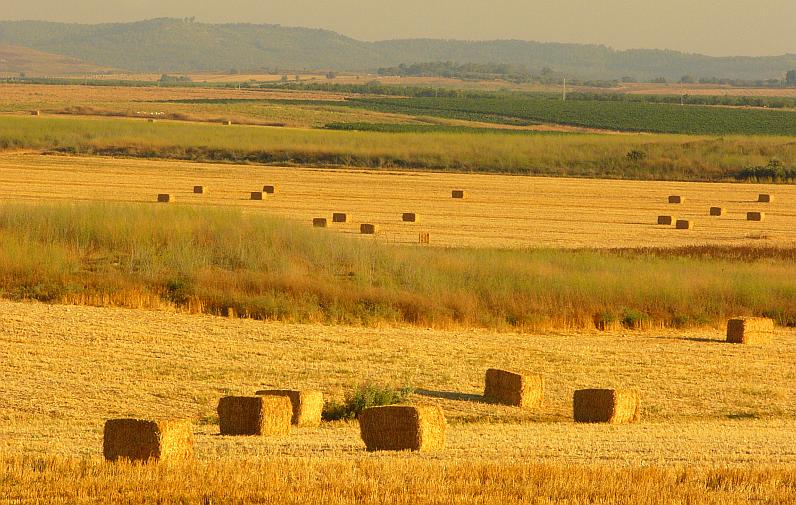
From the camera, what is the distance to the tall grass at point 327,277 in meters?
24.1

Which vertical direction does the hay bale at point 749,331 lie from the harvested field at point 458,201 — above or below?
above

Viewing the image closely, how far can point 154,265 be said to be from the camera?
25.1m

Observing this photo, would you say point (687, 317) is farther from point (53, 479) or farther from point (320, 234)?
point (53, 479)

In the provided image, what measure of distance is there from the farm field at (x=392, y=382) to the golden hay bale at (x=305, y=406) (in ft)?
0.66

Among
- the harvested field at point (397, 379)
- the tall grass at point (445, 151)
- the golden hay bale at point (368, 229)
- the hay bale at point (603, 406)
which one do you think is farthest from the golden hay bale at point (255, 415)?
the tall grass at point (445, 151)

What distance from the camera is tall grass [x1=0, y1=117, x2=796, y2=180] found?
58500 millimetres

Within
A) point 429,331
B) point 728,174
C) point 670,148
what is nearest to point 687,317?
point 429,331

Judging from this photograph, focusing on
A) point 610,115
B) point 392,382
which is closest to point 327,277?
point 392,382

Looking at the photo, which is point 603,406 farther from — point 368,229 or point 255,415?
point 368,229

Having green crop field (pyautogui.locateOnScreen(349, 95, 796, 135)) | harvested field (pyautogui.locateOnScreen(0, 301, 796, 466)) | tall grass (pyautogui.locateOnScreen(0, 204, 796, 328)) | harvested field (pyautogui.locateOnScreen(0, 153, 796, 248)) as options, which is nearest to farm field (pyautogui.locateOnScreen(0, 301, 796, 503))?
harvested field (pyautogui.locateOnScreen(0, 301, 796, 466))

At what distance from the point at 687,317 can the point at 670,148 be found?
39.3m

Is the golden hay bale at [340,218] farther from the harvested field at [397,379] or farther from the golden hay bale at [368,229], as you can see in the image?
the harvested field at [397,379]

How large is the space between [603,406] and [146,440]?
5.75m

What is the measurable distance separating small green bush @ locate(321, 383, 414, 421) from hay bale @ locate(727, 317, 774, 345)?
23.4 ft
